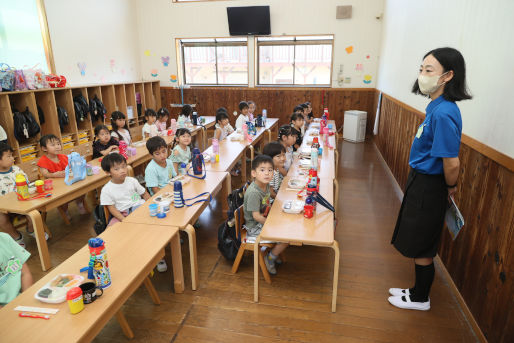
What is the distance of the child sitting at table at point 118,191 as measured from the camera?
330cm

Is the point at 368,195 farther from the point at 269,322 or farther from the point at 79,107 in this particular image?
the point at 79,107

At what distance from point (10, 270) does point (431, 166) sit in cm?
300

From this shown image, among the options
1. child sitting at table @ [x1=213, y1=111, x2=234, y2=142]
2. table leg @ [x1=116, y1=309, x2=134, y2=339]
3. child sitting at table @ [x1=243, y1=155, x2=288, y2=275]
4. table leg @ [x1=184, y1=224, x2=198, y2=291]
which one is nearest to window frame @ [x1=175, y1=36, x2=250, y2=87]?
child sitting at table @ [x1=213, y1=111, x2=234, y2=142]

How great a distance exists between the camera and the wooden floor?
2.63 metres

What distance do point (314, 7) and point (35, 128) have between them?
7.79m

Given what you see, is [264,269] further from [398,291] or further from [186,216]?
[398,291]

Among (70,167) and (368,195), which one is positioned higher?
(70,167)

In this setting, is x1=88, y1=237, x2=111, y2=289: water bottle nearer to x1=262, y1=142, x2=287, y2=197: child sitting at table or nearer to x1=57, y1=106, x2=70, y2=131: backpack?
x1=262, y1=142, x2=287, y2=197: child sitting at table

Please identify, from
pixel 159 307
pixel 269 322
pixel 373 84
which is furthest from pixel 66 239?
pixel 373 84

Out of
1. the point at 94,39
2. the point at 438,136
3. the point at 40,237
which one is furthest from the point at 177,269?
the point at 94,39

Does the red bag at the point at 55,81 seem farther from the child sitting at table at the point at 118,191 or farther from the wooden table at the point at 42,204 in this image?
the child sitting at table at the point at 118,191

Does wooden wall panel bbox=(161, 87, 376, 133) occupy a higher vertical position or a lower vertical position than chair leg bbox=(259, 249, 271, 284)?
higher

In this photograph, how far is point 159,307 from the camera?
2.92 meters

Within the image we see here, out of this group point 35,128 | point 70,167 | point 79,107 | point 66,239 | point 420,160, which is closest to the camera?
point 420,160
